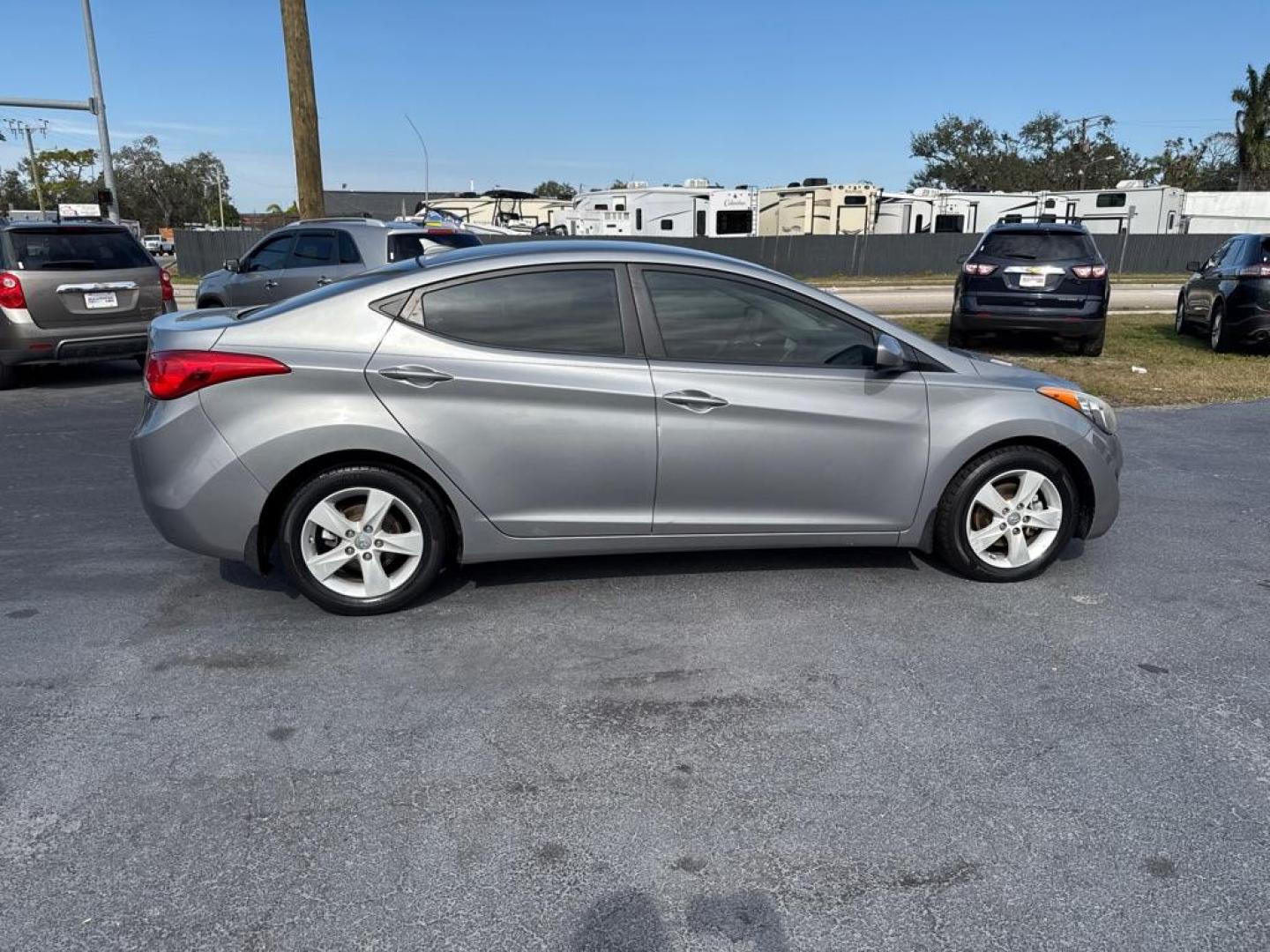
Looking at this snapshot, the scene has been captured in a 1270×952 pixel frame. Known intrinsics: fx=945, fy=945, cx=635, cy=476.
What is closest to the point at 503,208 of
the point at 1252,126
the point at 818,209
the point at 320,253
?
the point at 818,209

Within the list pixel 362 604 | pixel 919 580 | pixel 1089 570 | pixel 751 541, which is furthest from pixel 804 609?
pixel 362 604

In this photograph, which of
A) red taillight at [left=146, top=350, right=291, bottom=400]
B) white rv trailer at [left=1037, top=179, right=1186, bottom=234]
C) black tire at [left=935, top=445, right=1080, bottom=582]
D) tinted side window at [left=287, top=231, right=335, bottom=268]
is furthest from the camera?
white rv trailer at [left=1037, top=179, right=1186, bottom=234]

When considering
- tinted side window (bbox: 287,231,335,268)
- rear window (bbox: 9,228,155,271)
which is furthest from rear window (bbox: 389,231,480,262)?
rear window (bbox: 9,228,155,271)

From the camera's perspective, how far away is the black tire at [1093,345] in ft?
38.7

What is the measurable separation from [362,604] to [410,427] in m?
0.80

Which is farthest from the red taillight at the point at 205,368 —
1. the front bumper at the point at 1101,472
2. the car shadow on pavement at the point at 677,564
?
the front bumper at the point at 1101,472

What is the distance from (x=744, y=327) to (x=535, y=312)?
940mm

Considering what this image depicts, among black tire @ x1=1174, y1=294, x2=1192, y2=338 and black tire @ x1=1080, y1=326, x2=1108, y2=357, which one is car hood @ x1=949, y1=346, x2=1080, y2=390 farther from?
black tire @ x1=1174, y1=294, x2=1192, y2=338

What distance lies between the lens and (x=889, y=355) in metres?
4.16

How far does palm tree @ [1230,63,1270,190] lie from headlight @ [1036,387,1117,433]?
65055 millimetres

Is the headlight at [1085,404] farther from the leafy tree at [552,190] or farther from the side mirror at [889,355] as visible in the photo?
the leafy tree at [552,190]

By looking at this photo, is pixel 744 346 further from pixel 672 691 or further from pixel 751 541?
pixel 672 691

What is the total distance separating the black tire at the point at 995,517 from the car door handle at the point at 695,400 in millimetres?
1206

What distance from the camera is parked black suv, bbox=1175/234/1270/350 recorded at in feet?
37.6
